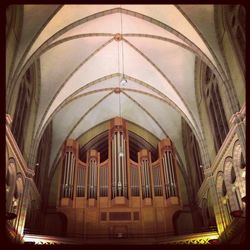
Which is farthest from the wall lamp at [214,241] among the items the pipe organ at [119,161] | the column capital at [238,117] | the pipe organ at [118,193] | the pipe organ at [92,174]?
the pipe organ at [92,174]

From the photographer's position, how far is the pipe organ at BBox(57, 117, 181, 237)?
15.9 meters

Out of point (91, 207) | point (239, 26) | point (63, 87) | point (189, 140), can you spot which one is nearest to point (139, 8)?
point (239, 26)

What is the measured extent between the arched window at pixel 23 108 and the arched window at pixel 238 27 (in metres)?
8.42

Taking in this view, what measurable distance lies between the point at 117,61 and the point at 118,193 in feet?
20.5

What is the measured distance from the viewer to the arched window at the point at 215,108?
13.9 metres

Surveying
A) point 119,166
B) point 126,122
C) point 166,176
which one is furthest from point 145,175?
point 126,122

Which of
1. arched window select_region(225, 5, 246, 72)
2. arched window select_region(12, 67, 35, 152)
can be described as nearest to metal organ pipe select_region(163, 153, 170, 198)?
arched window select_region(12, 67, 35, 152)

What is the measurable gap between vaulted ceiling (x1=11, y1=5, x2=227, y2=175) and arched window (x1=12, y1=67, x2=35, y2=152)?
2.64ft

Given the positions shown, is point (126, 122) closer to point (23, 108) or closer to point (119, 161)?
point (119, 161)

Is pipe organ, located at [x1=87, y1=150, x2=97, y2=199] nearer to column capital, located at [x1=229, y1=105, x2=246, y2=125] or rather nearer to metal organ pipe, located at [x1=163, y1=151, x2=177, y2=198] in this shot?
metal organ pipe, located at [x1=163, y1=151, x2=177, y2=198]

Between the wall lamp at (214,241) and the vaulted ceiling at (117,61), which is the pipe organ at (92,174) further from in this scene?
the wall lamp at (214,241)

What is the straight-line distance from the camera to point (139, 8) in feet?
45.5

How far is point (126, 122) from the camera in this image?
804 inches

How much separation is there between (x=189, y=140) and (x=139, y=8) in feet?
25.1
